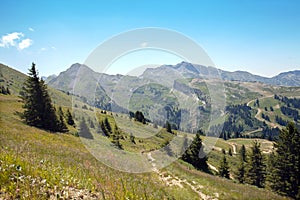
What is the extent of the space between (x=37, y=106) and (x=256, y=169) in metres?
57.6

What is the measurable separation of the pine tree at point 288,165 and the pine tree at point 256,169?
50.4ft

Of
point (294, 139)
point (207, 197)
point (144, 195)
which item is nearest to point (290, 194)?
point (294, 139)

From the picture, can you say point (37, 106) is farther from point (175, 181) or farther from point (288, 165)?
point (288, 165)

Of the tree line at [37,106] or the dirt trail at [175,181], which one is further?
the tree line at [37,106]

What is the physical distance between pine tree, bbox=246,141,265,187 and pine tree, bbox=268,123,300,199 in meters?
15.4

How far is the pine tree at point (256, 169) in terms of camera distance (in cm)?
6197

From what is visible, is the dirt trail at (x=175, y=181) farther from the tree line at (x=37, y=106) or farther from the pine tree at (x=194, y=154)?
the pine tree at (x=194, y=154)

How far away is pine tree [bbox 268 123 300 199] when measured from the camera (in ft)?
143

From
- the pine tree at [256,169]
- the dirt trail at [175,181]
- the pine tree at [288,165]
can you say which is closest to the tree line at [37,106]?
the dirt trail at [175,181]

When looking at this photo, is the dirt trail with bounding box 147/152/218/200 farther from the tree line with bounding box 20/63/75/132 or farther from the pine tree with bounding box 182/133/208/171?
the pine tree with bounding box 182/133/208/171

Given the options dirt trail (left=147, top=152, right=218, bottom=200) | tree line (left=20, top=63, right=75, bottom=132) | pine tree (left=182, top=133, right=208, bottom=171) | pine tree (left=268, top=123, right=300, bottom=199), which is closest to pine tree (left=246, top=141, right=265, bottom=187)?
pine tree (left=268, top=123, right=300, bottom=199)

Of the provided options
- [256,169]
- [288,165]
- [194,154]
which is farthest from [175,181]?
[256,169]

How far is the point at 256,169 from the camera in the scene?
2457 inches

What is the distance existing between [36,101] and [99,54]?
31521mm
